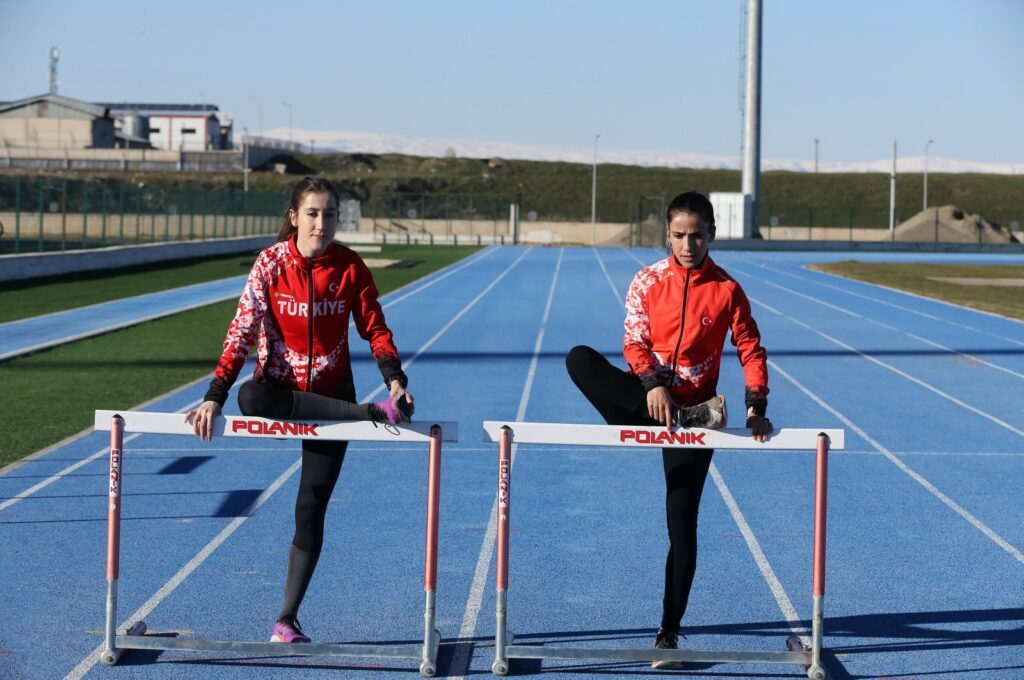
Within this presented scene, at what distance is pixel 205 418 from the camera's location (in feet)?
16.4

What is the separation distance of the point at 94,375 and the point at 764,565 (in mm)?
9427

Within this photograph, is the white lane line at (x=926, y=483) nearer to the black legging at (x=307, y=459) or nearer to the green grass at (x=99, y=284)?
the black legging at (x=307, y=459)

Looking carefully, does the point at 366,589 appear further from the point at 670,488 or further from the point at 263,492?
the point at 263,492

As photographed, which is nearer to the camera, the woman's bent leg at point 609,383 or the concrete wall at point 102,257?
the woman's bent leg at point 609,383

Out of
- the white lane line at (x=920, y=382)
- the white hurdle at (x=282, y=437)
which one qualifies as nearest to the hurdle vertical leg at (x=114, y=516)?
the white hurdle at (x=282, y=437)

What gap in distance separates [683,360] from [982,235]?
74.0 metres

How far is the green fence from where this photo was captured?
30.9 meters

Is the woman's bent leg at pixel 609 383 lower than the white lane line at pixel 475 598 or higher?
higher

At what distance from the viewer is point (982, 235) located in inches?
2931

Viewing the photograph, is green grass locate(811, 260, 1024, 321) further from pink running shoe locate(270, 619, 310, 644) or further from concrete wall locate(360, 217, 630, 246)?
concrete wall locate(360, 217, 630, 246)

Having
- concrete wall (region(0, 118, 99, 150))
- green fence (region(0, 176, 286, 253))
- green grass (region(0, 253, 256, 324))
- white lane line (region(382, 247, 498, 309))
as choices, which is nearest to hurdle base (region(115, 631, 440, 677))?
green grass (region(0, 253, 256, 324))

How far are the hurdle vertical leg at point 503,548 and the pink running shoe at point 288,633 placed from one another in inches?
30.4

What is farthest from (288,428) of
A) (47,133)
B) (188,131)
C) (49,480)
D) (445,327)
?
(188,131)

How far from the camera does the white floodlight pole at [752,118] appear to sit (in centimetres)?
6197
